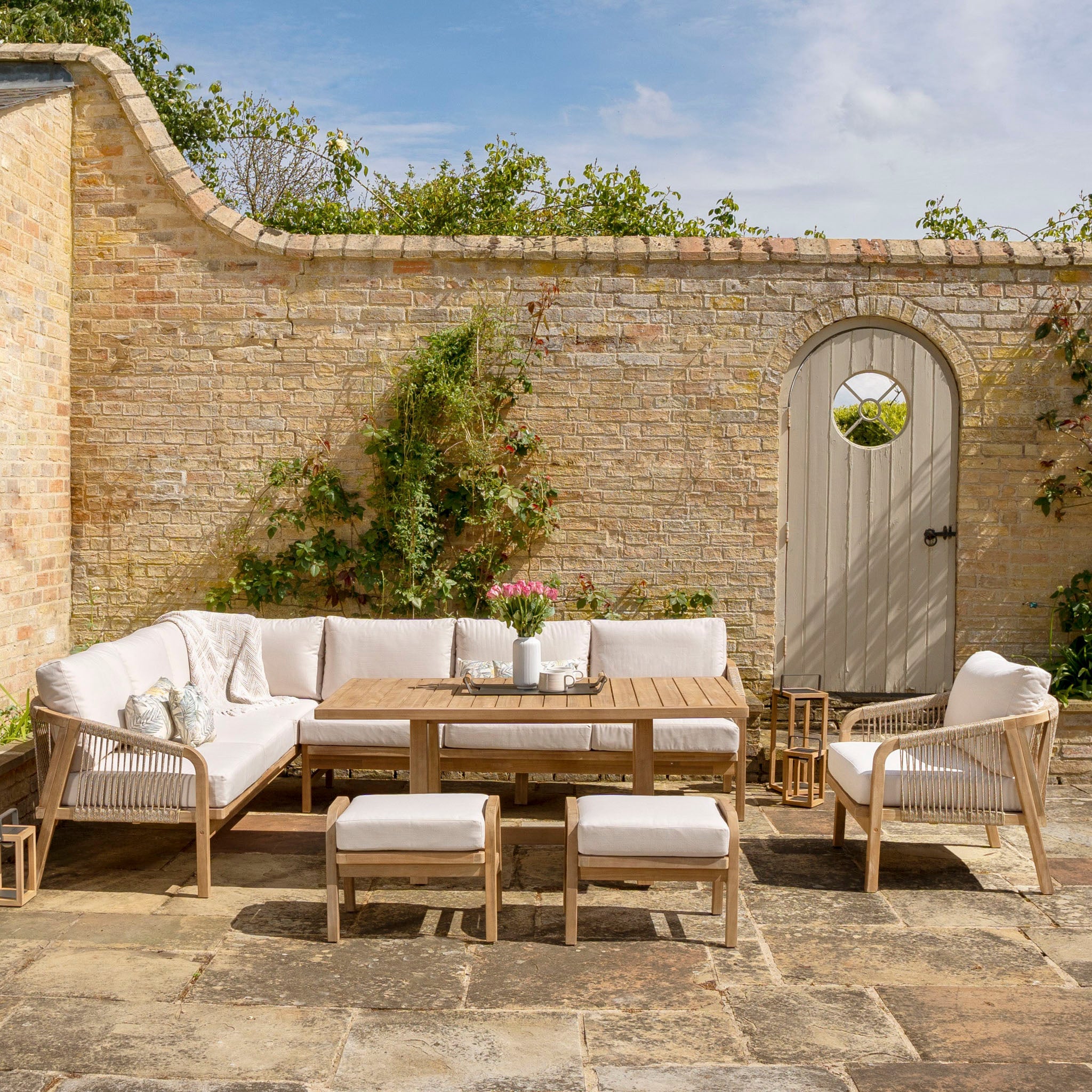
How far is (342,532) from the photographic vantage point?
705 cm

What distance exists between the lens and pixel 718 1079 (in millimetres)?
3057

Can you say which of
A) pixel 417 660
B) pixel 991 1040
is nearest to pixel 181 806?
pixel 417 660

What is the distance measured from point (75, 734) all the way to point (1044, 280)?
6.19 m

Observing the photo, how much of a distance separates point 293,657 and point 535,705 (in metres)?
2.21

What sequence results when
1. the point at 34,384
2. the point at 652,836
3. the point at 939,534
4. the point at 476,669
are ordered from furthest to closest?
the point at 939,534
the point at 34,384
the point at 476,669
the point at 652,836

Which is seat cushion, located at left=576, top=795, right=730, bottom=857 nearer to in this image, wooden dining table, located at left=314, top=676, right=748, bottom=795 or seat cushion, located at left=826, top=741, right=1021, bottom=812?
wooden dining table, located at left=314, top=676, right=748, bottom=795

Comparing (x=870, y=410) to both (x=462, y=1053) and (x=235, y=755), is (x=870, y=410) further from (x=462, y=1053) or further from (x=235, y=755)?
(x=462, y=1053)

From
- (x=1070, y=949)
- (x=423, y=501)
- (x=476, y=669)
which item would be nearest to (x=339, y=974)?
(x=476, y=669)

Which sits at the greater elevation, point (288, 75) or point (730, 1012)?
point (288, 75)

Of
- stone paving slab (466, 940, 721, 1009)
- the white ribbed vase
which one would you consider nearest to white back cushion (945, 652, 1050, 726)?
stone paving slab (466, 940, 721, 1009)

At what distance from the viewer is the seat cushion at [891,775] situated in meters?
4.68

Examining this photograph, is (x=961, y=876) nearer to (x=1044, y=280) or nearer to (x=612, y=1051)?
(x=612, y=1051)

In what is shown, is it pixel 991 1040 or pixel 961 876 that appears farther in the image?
pixel 961 876

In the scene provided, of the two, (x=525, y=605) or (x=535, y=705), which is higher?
Result: (x=525, y=605)
